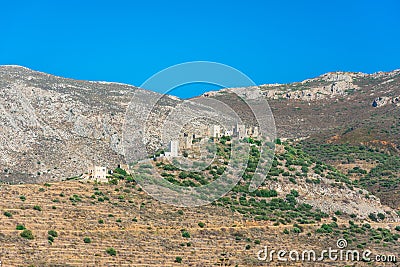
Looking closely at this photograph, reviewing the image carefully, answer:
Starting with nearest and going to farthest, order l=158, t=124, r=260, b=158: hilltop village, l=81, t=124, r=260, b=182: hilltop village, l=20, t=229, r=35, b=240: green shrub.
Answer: l=20, t=229, r=35, b=240: green shrub < l=81, t=124, r=260, b=182: hilltop village < l=158, t=124, r=260, b=158: hilltop village

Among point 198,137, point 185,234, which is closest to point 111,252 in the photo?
point 185,234

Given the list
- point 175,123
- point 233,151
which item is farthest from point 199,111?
point 233,151

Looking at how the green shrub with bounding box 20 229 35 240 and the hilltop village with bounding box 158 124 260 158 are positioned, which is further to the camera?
the hilltop village with bounding box 158 124 260 158

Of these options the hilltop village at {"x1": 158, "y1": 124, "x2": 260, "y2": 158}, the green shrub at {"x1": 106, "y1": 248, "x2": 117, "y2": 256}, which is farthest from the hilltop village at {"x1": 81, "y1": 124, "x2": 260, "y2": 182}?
the green shrub at {"x1": 106, "y1": 248, "x2": 117, "y2": 256}

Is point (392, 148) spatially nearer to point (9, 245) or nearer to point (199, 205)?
point (199, 205)

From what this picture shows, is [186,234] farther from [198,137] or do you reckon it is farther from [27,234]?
[198,137]

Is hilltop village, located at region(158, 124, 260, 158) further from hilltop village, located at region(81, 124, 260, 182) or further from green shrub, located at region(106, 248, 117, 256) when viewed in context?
green shrub, located at region(106, 248, 117, 256)

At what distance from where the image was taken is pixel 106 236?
157ft

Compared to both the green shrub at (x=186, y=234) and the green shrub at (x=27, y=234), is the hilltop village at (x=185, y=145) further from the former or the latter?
the green shrub at (x=27, y=234)

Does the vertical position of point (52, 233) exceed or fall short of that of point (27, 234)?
it exceeds it

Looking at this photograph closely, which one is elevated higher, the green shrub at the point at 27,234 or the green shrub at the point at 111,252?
the green shrub at the point at 27,234

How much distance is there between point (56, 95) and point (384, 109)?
47862 millimetres

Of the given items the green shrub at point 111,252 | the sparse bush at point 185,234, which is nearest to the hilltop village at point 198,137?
the sparse bush at point 185,234

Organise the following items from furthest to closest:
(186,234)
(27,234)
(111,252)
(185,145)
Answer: (185,145), (186,234), (111,252), (27,234)
